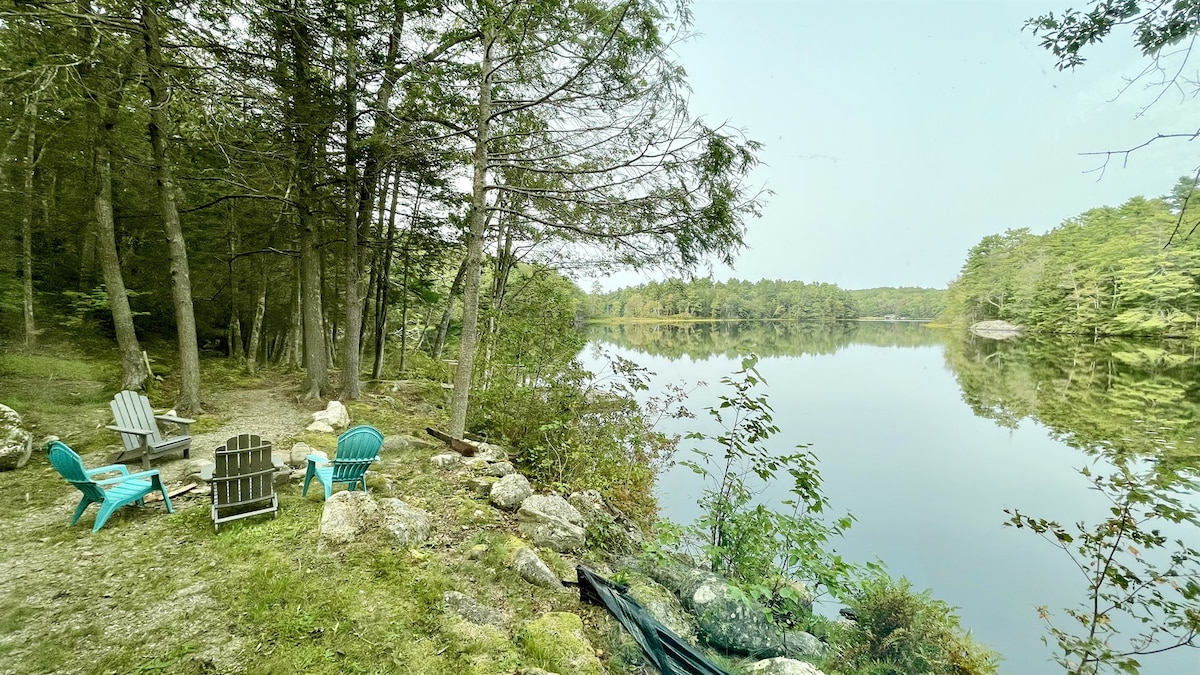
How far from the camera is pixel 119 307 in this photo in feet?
22.4

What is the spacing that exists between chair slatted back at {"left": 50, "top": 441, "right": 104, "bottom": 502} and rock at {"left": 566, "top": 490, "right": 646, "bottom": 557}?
429cm

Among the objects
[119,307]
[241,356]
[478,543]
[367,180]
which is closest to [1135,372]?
[478,543]

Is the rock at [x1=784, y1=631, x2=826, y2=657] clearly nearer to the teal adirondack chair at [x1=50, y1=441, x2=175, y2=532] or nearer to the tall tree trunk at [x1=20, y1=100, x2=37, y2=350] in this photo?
the teal adirondack chair at [x1=50, y1=441, x2=175, y2=532]

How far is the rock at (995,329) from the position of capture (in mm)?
45344

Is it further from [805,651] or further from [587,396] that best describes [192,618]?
[587,396]

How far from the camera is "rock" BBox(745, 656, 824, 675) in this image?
2754 millimetres

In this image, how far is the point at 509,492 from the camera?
479 centimetres

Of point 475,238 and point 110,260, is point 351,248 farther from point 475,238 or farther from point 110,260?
point 475,238

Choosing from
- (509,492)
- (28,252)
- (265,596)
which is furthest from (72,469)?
(28,252)

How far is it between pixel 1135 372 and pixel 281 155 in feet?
97.1

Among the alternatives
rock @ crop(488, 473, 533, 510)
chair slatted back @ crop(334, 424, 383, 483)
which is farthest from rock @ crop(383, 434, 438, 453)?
rock @ crop(488, 473, 533, 510)

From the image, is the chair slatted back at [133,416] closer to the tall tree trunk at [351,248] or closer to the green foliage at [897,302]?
the tall tree trunk at [351,248]

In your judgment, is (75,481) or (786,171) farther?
(786,171)

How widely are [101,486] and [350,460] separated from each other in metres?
1.93
